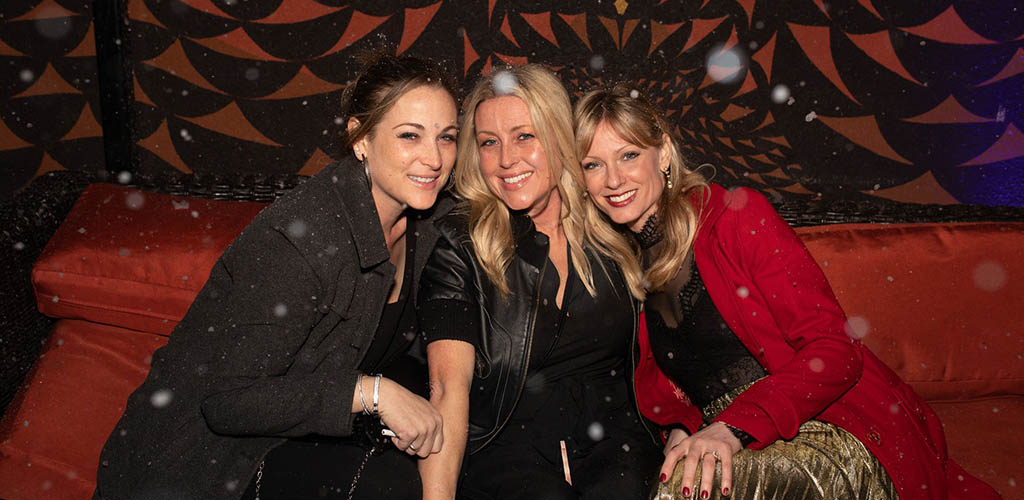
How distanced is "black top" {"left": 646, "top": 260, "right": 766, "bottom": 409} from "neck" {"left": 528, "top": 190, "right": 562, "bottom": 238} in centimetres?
36

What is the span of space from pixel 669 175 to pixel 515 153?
0.44 metres

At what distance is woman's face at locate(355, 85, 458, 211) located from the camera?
1.71 m

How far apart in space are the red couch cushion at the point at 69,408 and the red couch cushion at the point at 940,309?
2260mm

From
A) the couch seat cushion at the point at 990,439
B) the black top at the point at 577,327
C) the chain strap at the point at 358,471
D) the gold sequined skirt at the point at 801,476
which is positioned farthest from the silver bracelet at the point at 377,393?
the couch seat cushion at the point at 990,439

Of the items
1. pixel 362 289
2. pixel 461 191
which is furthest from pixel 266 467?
pixel 461 191

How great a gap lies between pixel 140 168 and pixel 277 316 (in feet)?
5.33

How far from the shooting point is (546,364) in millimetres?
1860

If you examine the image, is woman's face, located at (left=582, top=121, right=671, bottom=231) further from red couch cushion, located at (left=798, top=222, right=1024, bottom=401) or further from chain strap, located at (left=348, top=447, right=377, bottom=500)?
chain strap, located at (left=348, top=447, right=377, bottom=500)

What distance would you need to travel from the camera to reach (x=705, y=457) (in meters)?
1.41

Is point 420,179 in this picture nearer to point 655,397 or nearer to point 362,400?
point 362,400

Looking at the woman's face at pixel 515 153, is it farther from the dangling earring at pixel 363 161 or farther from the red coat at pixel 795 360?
the red coat at pixel 795 360

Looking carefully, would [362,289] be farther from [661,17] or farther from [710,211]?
[661,17]

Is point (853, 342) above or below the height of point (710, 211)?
below

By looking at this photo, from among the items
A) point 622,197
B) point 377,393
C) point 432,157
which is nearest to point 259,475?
point 377,393
